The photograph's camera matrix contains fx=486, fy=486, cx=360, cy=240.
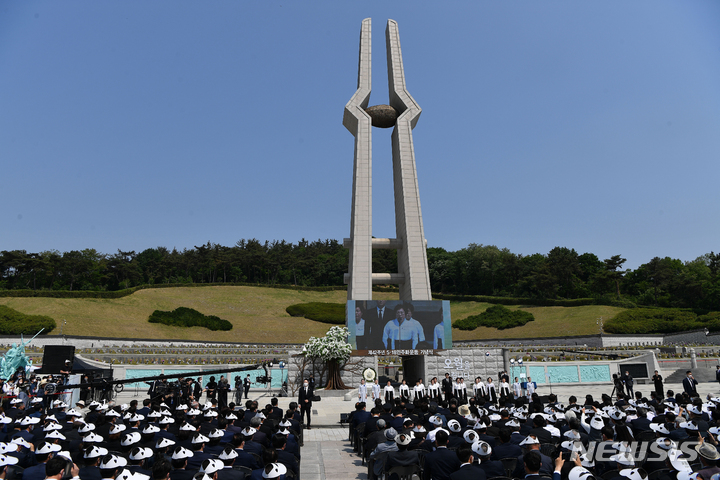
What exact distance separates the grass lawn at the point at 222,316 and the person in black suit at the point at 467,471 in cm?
6131

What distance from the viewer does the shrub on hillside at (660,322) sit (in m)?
59.6

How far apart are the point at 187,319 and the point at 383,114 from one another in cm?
4196

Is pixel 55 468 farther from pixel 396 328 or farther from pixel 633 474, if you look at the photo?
pixel 396 328

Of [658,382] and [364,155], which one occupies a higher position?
[364,155]

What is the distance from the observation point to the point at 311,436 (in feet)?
55.1

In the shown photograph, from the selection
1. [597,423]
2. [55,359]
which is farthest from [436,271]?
[597,423]

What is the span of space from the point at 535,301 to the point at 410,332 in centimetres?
6077

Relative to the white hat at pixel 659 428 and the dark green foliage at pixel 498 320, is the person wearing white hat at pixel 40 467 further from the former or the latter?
the dark green foliage at pixel 498 320

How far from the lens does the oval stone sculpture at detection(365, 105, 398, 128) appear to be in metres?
43.4

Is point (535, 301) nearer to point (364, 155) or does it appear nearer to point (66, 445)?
point (364, 155)

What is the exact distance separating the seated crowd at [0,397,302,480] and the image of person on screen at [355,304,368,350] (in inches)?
742

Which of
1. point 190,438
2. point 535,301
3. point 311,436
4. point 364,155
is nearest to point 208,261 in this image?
point 535,301

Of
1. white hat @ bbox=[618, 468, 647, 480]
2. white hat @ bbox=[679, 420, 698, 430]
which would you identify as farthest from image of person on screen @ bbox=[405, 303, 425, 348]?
white hat @ bbox=[618, 468, 647, 480]

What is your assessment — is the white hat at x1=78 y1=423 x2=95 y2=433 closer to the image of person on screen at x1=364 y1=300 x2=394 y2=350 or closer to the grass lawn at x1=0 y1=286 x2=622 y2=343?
the image of person on screen at x1=364 y1=300 x2=394 y2=350
